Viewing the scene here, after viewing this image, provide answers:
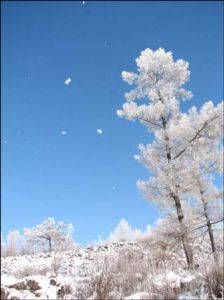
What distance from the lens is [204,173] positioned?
16.1m

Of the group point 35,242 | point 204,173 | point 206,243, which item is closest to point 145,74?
point 204,173

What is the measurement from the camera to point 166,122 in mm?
15922

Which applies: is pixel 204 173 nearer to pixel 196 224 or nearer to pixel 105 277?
pixel 196 224

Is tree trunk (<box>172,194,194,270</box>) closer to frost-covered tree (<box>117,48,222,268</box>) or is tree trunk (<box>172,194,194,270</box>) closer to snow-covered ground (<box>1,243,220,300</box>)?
frost-covered tree (<box>117,48,222,268</box>)

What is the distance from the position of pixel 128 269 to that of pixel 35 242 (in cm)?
3162

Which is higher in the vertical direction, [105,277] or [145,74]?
[145,74]

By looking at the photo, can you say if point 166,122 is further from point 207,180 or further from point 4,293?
point 4,293

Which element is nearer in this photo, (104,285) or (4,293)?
(4,293)

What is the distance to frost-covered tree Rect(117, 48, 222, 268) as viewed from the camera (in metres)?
14.7

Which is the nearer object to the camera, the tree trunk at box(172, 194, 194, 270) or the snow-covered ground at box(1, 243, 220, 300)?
the snow-covered ground at box(1, 243, 220, 300)

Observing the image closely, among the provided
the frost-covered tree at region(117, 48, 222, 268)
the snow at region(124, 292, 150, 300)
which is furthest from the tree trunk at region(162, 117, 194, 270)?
the snow at region(124, 292, 150, 300)

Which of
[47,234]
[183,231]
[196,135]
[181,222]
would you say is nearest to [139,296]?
[183,231]

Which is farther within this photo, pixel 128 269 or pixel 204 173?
pixel 204 173

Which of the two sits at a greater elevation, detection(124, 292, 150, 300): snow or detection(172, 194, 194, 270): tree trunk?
detection(172, 194, 194, 270): tree trunk
